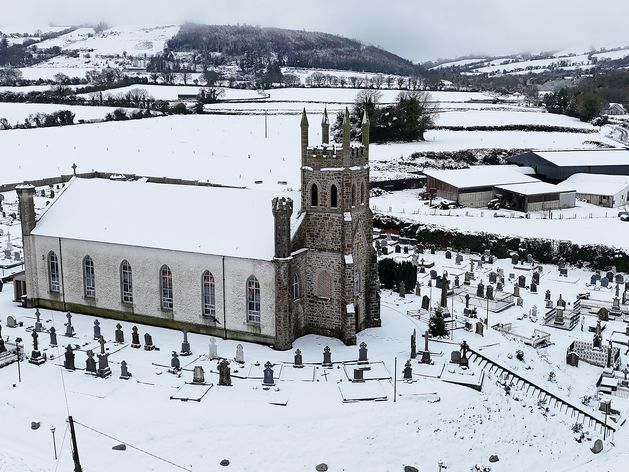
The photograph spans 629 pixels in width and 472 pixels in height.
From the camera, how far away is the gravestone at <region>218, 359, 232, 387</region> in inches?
1086

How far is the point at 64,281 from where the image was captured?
35.7 meters

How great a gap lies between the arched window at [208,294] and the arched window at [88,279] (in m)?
6.80

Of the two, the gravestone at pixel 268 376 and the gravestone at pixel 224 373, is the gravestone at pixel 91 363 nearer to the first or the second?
the gravestone at pixel 224 373

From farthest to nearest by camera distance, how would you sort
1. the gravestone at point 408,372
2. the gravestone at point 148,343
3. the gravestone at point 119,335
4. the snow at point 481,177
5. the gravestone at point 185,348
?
the snow at point 481,177 < the gravestone at point 119,335 < the gravestone at point 148,343 < the gravestone at point 185,348 < the gravestone at point 408,372

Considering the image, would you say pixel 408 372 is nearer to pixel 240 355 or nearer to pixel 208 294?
pixel 240 355

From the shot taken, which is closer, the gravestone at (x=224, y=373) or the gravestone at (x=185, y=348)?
the gravestone at (x=224, y=373)

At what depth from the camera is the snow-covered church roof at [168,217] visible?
31.9m

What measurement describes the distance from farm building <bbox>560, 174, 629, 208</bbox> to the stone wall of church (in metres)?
48.2

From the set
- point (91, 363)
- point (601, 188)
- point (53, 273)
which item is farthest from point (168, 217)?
point (601, 188)

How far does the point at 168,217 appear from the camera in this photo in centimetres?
3419

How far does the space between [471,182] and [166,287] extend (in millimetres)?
43511

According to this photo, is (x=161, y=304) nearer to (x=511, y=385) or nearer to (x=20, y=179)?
(x=511, y=385)

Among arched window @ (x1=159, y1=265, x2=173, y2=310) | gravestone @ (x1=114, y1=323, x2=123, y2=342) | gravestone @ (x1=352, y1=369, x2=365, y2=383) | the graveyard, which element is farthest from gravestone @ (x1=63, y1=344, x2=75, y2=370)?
gravestone @ (x1=352, y1=369, x2=365, y2=383)

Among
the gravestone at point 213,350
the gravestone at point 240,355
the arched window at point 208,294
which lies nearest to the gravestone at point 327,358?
the gravestone at point 240,355
